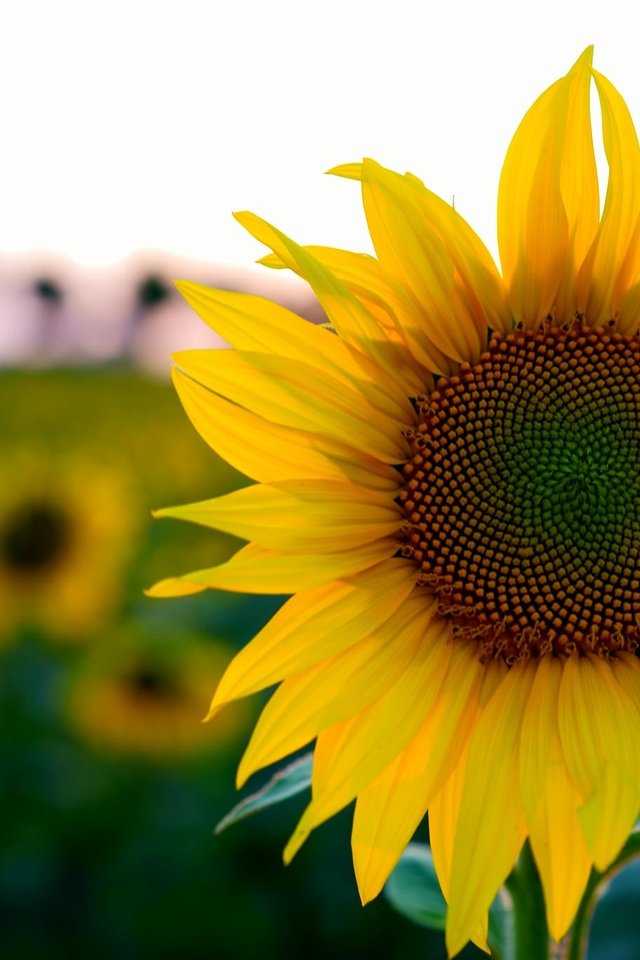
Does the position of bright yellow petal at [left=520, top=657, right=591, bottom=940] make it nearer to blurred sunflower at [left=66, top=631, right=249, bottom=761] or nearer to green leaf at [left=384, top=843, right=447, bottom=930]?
green leaf at [left=384, top=843, right=447, bottom=930]

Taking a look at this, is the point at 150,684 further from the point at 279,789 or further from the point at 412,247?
the point at 412,247

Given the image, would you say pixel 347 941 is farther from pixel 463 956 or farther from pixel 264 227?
pixel 264 227

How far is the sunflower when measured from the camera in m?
1.63

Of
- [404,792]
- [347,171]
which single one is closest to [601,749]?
[404,792]

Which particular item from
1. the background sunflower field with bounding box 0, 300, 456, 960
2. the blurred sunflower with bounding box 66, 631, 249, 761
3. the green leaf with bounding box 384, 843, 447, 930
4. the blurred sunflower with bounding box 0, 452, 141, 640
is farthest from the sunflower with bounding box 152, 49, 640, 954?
the blurred sunflower with bounding box 0, 452, 141, 640

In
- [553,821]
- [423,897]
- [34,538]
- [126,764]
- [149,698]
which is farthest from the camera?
[34,538]

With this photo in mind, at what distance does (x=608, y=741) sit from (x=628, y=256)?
71 cm

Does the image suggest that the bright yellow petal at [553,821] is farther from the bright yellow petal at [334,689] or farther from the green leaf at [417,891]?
the green leaf at [417,891]

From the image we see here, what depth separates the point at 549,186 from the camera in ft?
5.82

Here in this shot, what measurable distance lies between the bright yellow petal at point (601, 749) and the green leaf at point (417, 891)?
0.49 m

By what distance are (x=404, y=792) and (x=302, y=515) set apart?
404 mm

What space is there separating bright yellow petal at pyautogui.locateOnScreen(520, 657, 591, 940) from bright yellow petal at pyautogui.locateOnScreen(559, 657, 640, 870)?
0.07 feet

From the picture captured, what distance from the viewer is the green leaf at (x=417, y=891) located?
204 centimetres

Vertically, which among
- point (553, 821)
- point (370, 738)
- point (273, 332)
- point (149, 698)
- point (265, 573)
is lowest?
point (149, 698)
